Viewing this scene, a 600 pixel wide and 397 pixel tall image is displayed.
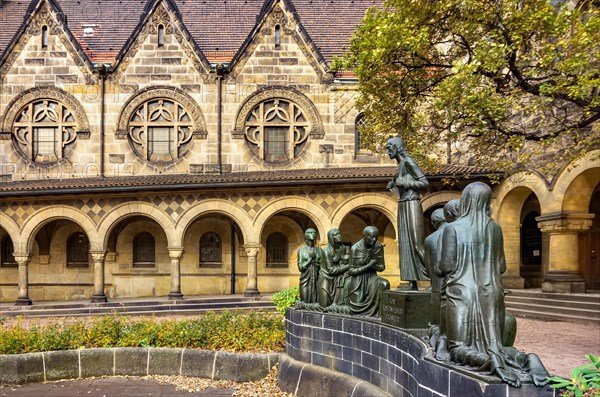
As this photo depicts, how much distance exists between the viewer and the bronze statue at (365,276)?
9.49 meters

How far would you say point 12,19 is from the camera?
1141 inches

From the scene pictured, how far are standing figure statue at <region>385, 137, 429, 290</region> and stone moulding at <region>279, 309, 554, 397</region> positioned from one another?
0.89 metres

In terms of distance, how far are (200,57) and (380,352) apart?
18.9 metres

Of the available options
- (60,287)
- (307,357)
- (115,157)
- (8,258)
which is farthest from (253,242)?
(307,357)

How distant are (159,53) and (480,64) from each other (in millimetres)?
16414

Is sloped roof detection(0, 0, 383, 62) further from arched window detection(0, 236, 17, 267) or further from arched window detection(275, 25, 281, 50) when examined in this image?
arched window detection(0, 236, 17, 267)

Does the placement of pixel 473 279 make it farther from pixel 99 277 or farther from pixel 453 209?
pixel 99 277

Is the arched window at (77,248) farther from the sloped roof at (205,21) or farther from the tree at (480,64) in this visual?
the tree at (480,64)

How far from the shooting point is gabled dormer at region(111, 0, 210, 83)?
2458cm

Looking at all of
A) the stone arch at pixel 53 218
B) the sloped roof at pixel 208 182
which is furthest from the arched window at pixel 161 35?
the stone arch at pixel 53 218

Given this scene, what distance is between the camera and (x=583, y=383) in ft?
14.2

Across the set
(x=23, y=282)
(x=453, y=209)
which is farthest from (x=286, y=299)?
(x=23, y=282)

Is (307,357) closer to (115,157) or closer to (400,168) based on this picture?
(400,168)

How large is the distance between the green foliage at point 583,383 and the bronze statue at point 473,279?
2.96ft
